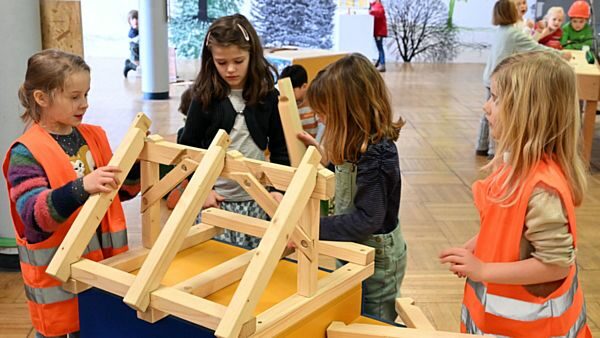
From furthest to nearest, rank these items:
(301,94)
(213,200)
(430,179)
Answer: (430,179)
(301,94)
(213,200)

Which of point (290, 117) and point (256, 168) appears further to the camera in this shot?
point (290, 117)

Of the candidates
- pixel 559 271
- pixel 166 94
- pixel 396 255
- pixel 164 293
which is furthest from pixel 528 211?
pixel 166 94

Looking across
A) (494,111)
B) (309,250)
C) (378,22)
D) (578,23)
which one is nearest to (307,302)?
(309,250)

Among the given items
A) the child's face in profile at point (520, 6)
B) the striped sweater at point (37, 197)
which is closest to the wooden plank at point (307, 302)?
the striped sweater at point (37, 197)

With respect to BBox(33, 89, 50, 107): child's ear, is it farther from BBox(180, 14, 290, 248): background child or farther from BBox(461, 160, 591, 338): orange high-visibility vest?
BBox(461, 160, 591, 338): orange high-visibility vest

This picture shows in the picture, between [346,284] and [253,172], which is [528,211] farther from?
[253,172]

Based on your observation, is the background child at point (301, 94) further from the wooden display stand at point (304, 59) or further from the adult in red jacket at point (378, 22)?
the adult in red jacket at point (378, 22)

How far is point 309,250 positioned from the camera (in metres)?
1.21

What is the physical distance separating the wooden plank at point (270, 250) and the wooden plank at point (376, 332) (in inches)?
9.6

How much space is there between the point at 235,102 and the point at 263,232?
2.27 ft

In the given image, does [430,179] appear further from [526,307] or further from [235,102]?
[526,307]

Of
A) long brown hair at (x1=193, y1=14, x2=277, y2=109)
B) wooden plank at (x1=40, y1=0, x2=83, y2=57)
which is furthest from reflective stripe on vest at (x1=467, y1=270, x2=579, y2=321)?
wooden plank at (x1=40, y1=0, x2=83, y2=57)

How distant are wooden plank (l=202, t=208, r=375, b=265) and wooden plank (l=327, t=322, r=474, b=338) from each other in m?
0.14

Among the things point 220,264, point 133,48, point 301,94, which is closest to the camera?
point 220,264
